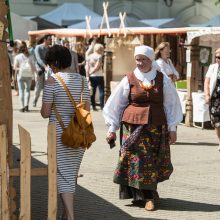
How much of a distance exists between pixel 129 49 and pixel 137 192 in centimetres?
1256

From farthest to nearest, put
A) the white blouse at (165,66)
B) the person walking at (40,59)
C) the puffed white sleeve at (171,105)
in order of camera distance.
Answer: the person walking at (40,59) < the white blouse at (165,66) < the puffed white sleeve at (171,105)

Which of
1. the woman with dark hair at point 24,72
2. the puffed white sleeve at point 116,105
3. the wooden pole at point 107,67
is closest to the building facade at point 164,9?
the wooden pole at point 107,67

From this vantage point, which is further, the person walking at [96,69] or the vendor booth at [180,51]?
the person walking at [96,69]

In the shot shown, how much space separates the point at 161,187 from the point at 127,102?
1.60m

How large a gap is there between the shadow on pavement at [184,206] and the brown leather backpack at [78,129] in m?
1.64

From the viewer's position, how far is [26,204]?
618 centimetres

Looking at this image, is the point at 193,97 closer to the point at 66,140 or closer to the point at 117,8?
the point at 66,140

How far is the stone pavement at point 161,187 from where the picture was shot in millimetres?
7816

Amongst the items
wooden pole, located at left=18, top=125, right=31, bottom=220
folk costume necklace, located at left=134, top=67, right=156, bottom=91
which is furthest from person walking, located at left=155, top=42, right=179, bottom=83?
wooden pole, located at left=18, top=125, right=31, bottom=220

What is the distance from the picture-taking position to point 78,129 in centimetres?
677

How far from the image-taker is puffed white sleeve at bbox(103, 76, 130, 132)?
7984 millimetres

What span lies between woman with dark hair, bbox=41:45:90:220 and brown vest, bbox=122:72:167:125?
3.31ft

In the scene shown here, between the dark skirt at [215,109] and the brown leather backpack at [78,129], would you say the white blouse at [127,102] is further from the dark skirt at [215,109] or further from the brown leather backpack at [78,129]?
the dark skirt at [215,109]

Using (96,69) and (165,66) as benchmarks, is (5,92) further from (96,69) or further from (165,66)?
(96,69)
